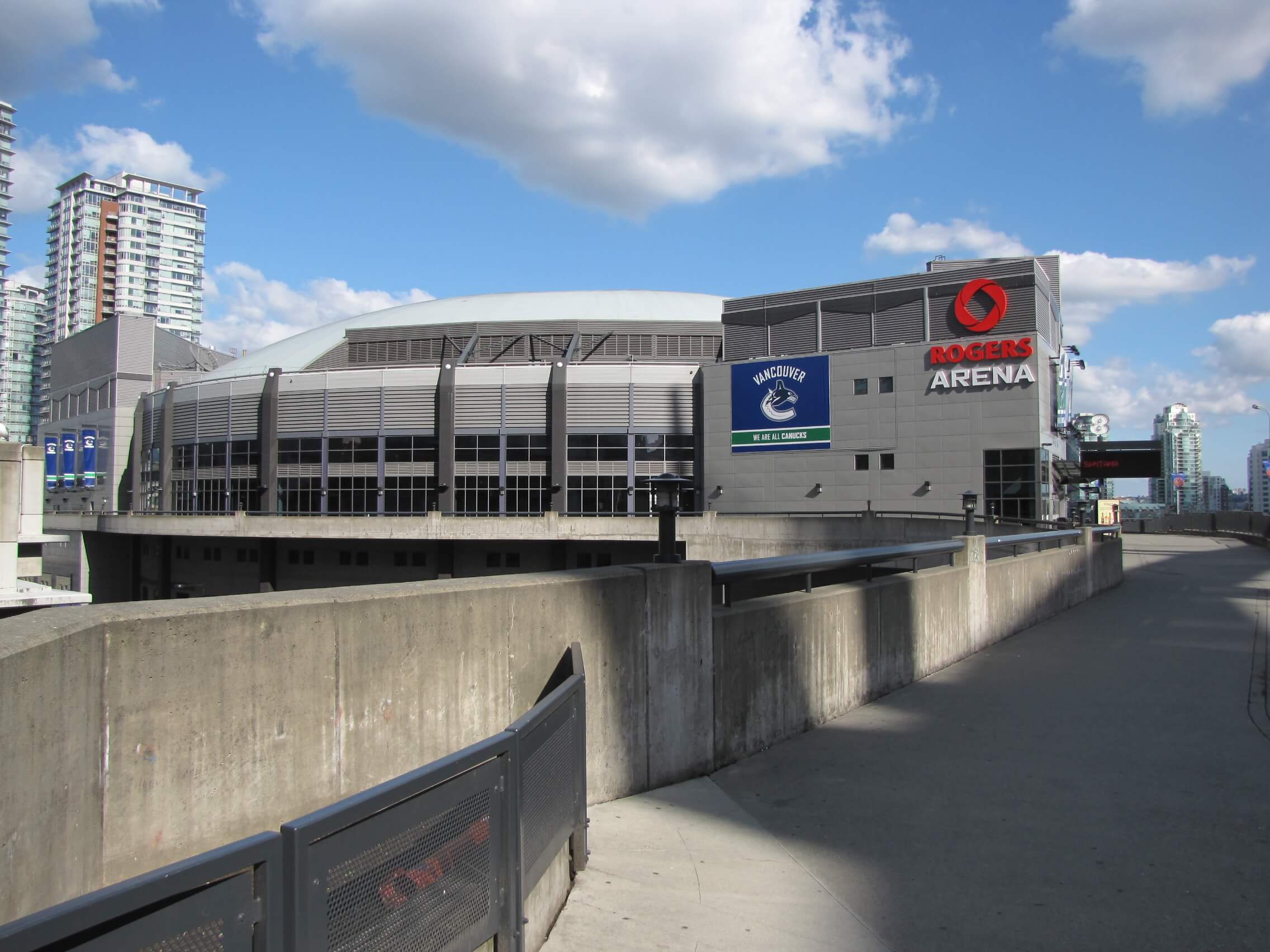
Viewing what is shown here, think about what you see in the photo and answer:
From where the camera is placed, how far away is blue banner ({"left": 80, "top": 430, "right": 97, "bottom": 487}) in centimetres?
7612

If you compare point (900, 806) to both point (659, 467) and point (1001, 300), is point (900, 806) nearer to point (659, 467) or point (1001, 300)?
point (1001, 300)

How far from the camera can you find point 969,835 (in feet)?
19.9

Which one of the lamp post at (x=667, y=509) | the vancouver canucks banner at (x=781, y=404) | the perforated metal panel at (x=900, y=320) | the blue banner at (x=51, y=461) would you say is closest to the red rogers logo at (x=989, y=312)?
the perforated metal panel at (x=900, y=320)

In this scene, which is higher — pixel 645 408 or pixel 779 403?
pixel 645 408

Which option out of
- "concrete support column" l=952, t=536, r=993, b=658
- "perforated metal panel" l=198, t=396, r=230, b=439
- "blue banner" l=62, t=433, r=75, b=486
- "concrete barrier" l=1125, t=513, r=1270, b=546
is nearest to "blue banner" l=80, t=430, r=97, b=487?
"blue banner" l=62, t=433, r=75, b=486

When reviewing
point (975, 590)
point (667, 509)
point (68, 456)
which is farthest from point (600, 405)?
point (68, 456)

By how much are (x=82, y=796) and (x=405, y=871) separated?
4.53 ft

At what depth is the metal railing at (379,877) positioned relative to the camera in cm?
191

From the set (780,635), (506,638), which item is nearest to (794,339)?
(780,635)

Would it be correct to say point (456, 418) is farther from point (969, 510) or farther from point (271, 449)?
point (969, 510)

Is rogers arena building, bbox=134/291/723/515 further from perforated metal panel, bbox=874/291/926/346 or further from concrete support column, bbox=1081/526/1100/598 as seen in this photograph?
concrete support column, bbox=1081/526/1100/598

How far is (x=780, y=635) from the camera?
27.5 ft

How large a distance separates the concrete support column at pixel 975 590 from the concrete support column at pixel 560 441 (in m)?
38.2

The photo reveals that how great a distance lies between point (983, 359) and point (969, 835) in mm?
38030
